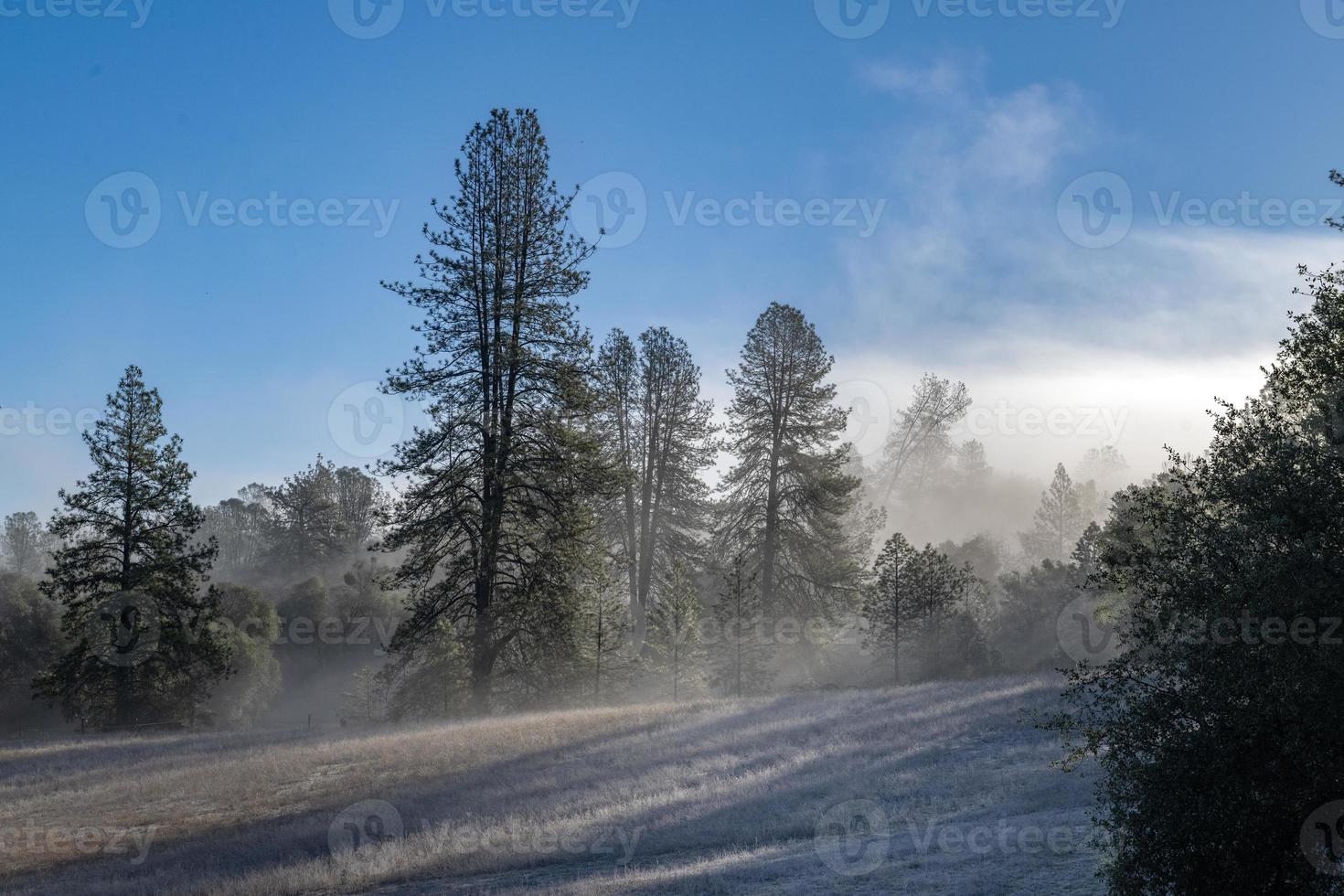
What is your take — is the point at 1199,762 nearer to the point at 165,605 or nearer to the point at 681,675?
the point at 681,675

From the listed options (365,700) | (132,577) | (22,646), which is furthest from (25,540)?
(132,577)

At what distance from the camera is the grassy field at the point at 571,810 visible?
10.3 meters

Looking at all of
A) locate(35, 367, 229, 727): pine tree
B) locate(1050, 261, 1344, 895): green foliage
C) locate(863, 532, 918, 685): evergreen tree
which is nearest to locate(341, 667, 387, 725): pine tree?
locate(35, 367, 229, 727): pine tree

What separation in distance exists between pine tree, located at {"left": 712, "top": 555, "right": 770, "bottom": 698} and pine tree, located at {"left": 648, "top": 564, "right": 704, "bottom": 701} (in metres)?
1.58

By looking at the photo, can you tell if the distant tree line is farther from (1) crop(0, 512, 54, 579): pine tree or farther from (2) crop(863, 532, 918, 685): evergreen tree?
(1) crop(0, 512, 54, 579): pine tree

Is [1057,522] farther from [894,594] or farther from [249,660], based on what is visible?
[249,660]

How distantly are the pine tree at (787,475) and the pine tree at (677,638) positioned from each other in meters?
4.11

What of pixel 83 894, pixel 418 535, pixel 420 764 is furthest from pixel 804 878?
pixel 418 535

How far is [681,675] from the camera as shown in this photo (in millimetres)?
35656

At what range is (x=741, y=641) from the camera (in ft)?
122

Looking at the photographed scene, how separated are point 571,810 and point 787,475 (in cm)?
2635

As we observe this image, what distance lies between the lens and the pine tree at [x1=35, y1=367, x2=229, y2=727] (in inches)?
1093

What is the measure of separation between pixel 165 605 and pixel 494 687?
12.1 meters

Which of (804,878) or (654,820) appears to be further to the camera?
(654,820)
